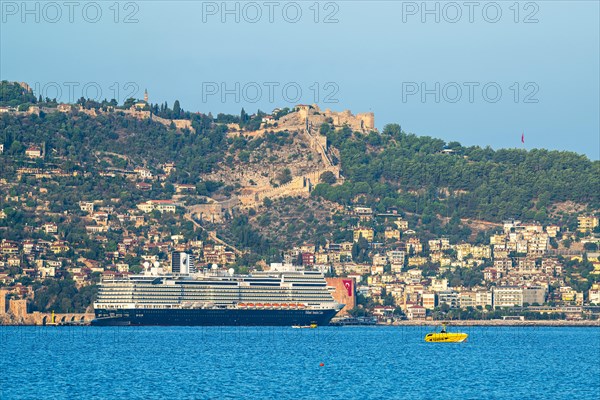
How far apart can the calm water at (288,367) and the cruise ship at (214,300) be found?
15.7m

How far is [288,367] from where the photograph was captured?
7656 cm

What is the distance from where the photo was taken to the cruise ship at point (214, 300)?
445 feet

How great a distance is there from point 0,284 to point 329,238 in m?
48.3

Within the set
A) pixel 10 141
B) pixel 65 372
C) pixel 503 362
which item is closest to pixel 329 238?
pixel 10 141

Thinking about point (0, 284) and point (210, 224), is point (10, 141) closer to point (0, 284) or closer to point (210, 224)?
point (210, 224)

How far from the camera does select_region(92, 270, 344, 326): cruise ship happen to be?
136m

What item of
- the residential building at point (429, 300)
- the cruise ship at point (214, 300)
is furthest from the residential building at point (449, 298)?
the cruise ship at point (214, 300)

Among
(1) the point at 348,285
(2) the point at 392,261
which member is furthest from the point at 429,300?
(2) the point at 392,261

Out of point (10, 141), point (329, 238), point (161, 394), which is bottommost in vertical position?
point (161, 394)

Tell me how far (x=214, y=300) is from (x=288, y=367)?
61656 millimetres

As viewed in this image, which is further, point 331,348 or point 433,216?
Result: point 433,216

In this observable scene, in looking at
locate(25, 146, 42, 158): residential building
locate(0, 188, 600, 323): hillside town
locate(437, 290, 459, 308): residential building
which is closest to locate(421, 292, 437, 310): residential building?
locate(0, 188, 600, 323): hillside town

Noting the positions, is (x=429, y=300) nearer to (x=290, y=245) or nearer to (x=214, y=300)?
(x=290, y=245)

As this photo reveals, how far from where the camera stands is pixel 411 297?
16262cm
